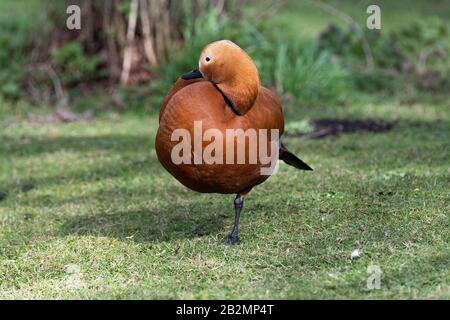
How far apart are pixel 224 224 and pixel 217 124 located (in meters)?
1.09

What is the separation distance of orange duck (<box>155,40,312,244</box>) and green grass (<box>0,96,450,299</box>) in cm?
49

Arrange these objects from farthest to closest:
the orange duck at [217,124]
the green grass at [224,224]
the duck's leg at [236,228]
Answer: the duck's leg at [236,228] < the orange duck at [217,124] < the green grass at [224,224]

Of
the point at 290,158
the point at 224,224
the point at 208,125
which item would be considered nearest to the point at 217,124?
the point at 208,125

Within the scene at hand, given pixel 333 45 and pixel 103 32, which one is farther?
pixel 333 45

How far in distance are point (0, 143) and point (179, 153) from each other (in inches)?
145

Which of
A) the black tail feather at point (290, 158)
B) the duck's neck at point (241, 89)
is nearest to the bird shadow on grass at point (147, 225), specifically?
the black tail feather at point (290, 158)

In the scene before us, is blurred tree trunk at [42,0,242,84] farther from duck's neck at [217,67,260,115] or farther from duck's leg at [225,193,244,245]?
duck's neck at [217,67,260,115]

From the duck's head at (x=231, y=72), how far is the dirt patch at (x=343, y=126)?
306 cm

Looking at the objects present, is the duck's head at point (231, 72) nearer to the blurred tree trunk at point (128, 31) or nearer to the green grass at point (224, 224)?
the green grass at point (224, 224)

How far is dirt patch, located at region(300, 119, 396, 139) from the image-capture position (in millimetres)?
7406

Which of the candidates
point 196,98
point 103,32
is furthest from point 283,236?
point 103,32

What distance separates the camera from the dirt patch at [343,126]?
741cm

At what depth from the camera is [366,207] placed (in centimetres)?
508

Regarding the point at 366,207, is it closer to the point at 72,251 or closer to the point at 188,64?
the point at 72,251
